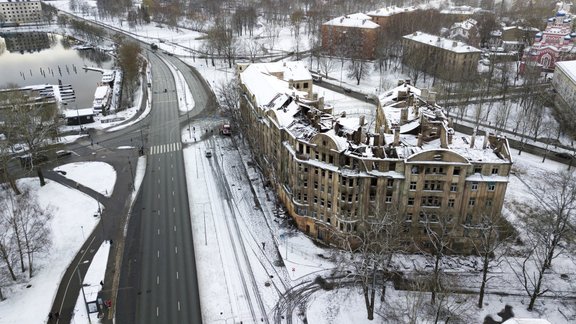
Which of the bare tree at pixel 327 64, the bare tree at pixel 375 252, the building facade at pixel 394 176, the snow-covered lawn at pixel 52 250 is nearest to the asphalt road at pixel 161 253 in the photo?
the snow-covered lawn at pixel 52 250

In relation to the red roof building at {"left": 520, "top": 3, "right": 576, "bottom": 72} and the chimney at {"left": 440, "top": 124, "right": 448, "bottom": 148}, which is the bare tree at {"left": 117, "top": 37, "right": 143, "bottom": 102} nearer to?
the chimney at {"left": 440, "top": 124, "right": 448, "bottom": 148}

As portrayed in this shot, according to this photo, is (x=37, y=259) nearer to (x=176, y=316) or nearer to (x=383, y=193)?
(x=176, y=316)

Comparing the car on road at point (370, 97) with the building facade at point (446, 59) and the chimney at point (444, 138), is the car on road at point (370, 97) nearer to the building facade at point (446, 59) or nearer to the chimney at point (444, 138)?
the building facade at point (446, 59)

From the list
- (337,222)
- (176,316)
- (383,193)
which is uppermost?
(383,193)

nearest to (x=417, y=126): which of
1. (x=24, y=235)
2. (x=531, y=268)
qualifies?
(x=531, y=268)

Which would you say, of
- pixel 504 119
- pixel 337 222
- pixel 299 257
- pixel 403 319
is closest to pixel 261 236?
pixel 299 257
